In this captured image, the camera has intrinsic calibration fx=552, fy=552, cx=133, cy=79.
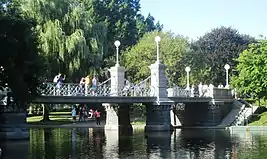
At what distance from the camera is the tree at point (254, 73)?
1881 inches

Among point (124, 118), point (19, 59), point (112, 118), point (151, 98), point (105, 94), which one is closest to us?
point (19, 59)

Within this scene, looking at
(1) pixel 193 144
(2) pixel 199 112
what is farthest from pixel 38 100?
(2) pixel 199 112

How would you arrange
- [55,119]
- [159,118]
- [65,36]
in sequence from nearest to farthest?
[159,118] → [65,36] → [55,119]

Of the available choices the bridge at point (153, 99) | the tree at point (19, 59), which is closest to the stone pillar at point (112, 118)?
the bridge at point (153, 99)

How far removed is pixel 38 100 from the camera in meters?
33.9

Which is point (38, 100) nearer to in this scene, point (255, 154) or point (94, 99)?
point (94, 99)

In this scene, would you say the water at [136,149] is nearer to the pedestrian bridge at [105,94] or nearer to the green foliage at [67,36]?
the pedestrian bridge at [105,94]

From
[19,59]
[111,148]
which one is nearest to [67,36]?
[19,59]

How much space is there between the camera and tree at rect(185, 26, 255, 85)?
6362 centimetres

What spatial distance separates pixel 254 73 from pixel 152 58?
593 inches

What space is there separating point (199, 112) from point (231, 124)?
3262 mm

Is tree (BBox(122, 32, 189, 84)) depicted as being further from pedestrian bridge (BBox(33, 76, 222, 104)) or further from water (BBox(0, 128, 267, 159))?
water (BBox(0, 128, 267, 159))

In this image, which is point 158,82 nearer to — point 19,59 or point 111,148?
point 19,59

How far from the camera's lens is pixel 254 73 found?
47969 millimetres
